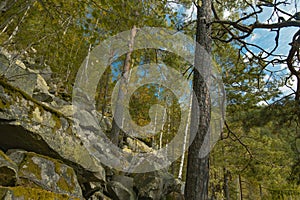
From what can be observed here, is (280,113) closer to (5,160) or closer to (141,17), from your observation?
(141,17)

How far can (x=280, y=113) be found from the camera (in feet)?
14.1

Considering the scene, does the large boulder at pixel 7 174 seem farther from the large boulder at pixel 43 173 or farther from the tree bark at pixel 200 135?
the tree bark at pixel 200 135

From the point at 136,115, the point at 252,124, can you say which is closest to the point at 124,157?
the point at 136,115

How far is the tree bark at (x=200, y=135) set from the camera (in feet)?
10.1

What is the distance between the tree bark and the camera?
10.1ft

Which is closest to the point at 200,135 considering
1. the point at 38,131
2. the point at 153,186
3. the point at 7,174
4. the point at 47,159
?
the point at 47,159

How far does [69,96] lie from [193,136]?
909 centimetres

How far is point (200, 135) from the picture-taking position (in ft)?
10.8

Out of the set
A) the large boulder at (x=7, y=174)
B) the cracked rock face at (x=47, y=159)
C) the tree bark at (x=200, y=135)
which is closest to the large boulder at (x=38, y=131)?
the cracked rock face at (x=47, y=159)

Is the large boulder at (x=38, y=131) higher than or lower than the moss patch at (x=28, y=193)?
higher

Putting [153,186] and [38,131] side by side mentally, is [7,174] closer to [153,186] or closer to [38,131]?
[38,131]

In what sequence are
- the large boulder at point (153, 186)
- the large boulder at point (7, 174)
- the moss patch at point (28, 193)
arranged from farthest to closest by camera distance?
the large boulder at point (153, 186) < the large boulder at point (7, 174) < the moss patch at point (28, 193)

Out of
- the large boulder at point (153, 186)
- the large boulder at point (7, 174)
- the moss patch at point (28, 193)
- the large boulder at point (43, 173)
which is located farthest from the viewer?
the large boulder at point (153, 186)

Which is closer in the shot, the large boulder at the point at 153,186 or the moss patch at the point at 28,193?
the moss patch at the point at 28,193
